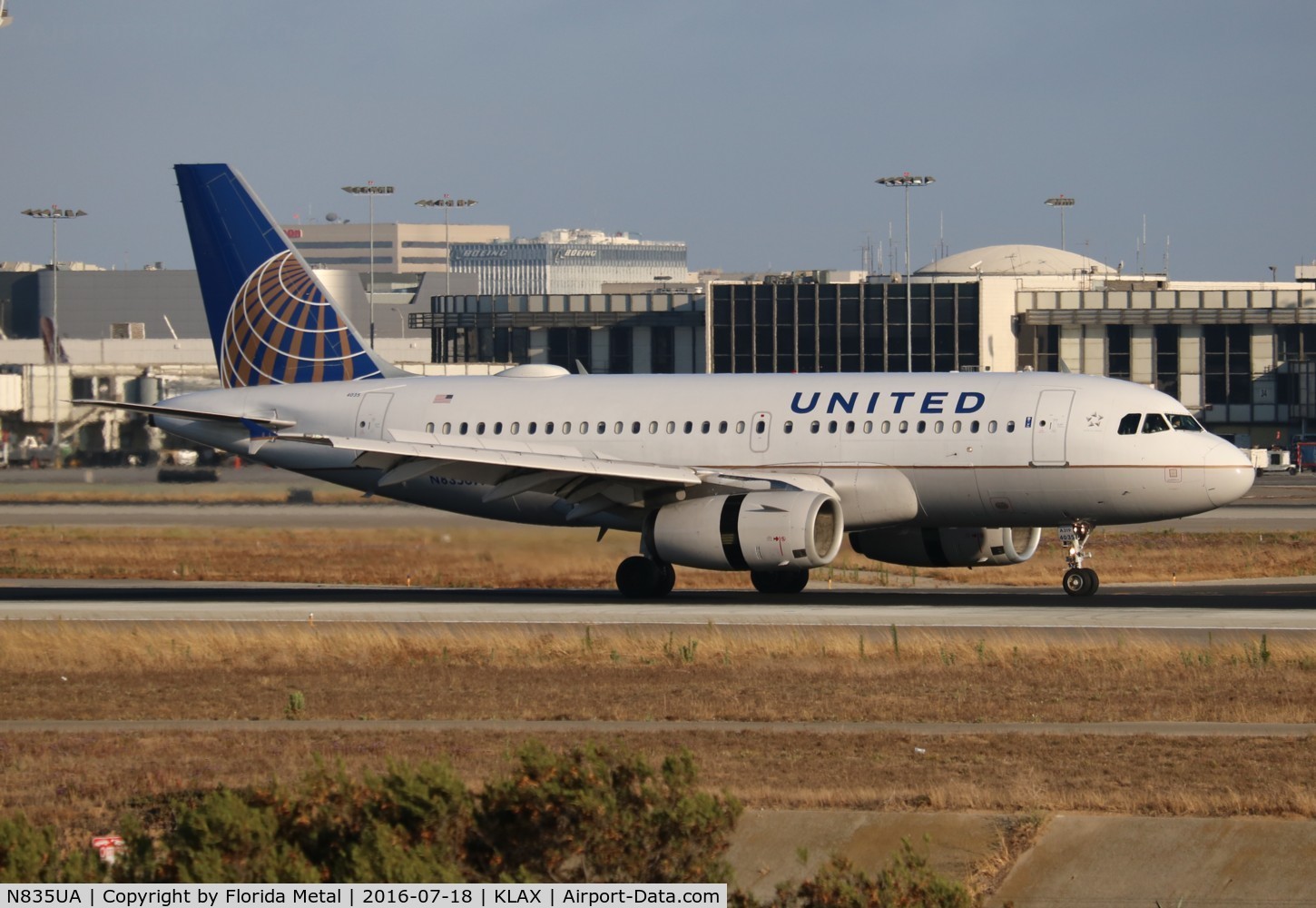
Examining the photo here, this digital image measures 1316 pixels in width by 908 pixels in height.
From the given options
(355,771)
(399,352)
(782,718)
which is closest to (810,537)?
(782,718)

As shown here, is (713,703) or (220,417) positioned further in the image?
(220,417)

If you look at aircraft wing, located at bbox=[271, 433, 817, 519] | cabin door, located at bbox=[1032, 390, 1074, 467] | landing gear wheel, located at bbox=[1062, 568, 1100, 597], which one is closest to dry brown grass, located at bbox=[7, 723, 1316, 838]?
aircraft wing, located at bbox=[271, 433, 817, 519]

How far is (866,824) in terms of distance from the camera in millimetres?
14875

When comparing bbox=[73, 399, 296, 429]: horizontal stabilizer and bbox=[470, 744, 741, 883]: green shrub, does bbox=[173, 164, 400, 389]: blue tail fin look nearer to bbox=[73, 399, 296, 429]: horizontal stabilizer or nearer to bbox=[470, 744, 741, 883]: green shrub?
bbox=[73, 399, 296, 429]: horizontal stabilizer

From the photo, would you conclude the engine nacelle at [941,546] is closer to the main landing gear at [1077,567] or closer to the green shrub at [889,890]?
the main landing gear at [1077,567]

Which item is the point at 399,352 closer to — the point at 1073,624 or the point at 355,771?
the point at 1073,624

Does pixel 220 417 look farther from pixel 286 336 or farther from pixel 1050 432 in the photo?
pixel 1050 432

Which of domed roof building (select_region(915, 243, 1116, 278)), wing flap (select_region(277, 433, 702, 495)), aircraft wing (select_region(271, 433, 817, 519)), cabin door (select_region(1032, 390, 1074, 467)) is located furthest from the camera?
domed roof building (select_region(915, 243, 1116, 278))

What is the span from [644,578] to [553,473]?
2837 mm

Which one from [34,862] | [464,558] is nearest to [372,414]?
[464,558]

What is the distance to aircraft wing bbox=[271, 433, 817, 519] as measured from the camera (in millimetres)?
36281

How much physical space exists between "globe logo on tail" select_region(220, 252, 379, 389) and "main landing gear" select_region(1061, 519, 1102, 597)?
16906 millimetres

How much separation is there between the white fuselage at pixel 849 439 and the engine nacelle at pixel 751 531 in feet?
4.25

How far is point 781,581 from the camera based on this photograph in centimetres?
3875
